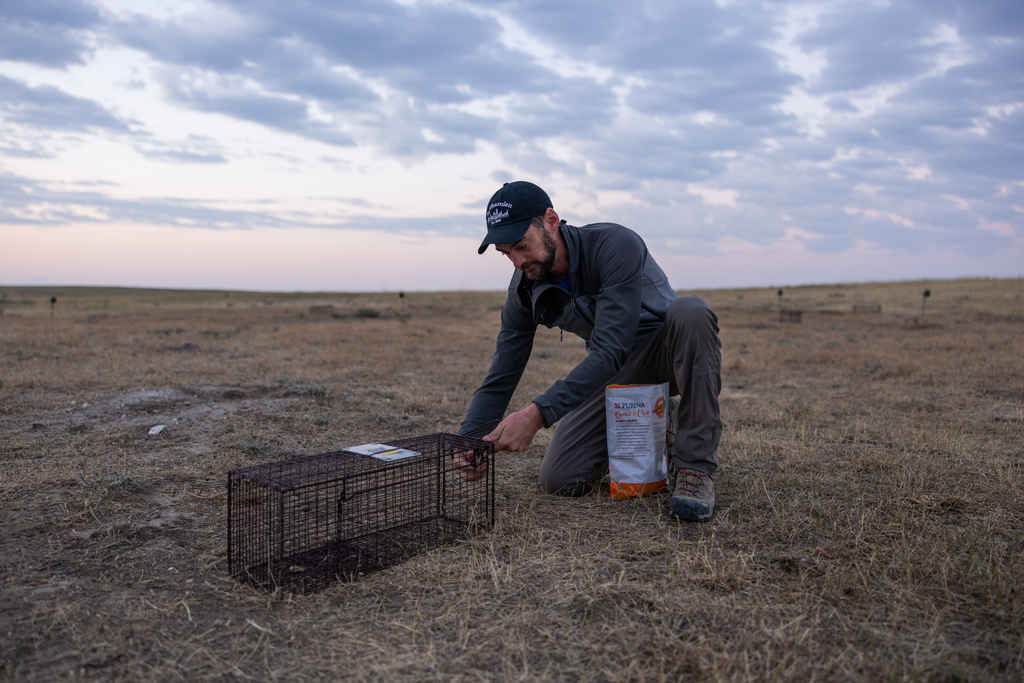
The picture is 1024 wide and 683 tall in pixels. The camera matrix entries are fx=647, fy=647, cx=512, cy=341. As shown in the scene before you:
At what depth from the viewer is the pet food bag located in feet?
11.0

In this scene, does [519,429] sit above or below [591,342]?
below

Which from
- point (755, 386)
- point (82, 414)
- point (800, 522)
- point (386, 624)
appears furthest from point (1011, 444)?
point (82, 414)

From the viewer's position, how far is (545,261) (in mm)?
3209

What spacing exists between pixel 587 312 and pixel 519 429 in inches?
35.2

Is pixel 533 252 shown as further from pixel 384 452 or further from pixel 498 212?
pixel 384 452

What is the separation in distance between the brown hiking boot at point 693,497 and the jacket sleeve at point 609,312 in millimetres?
629

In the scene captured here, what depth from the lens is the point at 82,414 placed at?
5.17m

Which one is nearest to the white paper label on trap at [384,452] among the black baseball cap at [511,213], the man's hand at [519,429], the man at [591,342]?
the man at [591,342]

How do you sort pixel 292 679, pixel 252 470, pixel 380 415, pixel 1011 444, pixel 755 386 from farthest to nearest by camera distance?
pixel 755 386, pixel 380 415, pixel 1011 444, pixel 252 470, pixel 292 679

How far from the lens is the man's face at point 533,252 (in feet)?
10.2

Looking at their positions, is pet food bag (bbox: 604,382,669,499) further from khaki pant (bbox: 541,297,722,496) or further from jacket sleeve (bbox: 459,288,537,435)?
jacket sleeve (bbox: 459,288,537,435)

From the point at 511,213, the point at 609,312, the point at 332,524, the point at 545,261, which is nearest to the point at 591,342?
the point at 609,312

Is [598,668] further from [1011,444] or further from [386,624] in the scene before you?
[1011,444]

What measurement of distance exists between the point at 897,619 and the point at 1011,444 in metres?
3.14
